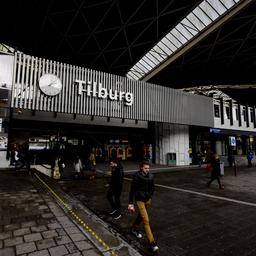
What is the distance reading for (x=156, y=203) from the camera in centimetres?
690

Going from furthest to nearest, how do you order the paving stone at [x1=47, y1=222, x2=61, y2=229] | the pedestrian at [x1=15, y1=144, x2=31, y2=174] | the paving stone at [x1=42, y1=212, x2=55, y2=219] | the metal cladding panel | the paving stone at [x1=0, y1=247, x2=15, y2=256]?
the pedestrian at [x1=15, y1=144, x2=31, y2=174], the metal cladding panel, the paving stone at [x1=42, y1=212, x2=55, y2=219], the paving stone at [x1=47, y1=222, x2=61, y2=229], the paving stone at [x1=0, y1=247, x2=15, y2=256]

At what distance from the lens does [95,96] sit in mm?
14328

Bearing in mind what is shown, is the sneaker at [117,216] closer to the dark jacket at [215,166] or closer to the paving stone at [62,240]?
the paving stone at [62,240]

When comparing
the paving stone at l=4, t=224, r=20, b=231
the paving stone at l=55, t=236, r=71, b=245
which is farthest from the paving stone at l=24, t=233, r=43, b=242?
the paving stone at l=4, t=224, r=20, b=231

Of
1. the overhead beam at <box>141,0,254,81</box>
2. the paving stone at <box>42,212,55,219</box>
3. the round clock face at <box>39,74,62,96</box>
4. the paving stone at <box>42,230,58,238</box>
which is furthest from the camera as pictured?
the overhead beam at <box>141,0,254,81</box>

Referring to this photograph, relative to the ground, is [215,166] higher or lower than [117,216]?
higher

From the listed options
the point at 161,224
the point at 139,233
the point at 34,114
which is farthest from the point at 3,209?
the point at 34,114

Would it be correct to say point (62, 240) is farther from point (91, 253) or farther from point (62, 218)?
point (62, 218)

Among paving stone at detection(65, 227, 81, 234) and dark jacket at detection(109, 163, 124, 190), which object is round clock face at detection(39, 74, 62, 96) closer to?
dark jacket at detection(109, 163, 124, 190)

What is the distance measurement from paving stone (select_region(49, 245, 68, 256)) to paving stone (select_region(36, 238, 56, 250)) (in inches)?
6.4

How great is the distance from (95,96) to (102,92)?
645 millimetres

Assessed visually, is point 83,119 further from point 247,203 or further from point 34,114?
point 247,203

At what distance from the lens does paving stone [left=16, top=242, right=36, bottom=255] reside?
137 inches

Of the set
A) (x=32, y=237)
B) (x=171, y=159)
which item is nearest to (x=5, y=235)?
(x=32, y=237)
